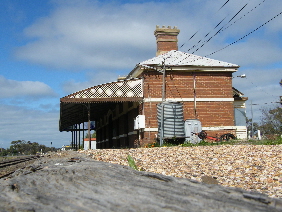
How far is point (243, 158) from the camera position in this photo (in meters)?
10.1

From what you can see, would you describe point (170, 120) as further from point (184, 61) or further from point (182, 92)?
point (184, 61)

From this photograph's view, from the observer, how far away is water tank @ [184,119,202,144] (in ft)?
71.6

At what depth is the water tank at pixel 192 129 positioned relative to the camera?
21828 millimetres

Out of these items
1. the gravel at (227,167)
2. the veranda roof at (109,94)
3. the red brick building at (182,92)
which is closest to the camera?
the gravel at (227,167)

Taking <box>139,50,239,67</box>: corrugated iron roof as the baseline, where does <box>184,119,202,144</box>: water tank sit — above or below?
below

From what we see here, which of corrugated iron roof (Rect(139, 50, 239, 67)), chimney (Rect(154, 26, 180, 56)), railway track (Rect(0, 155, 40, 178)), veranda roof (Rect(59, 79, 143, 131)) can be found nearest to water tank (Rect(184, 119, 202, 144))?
veranda roof (Rect(59, 79, 143, 131))

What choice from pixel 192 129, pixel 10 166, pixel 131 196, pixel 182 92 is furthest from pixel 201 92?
pixel 131 196

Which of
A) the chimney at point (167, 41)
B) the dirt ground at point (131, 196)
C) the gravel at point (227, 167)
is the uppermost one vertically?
the chimney at point (167, 41)

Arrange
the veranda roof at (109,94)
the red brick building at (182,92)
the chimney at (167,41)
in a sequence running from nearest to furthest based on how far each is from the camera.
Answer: the veranda roof at (109,94)
the red brick building at (182,92)
the chimney at (167,41)

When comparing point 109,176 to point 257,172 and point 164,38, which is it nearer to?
point 257,172

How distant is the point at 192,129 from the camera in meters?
22.1

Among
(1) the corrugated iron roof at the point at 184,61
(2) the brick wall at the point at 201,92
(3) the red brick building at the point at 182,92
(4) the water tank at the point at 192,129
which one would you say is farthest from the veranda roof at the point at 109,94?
(4) the water tank at the point at 192,129

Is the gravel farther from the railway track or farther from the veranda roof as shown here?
the veranda roof

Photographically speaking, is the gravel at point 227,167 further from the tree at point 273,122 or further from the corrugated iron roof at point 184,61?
the tree at point 273,122
